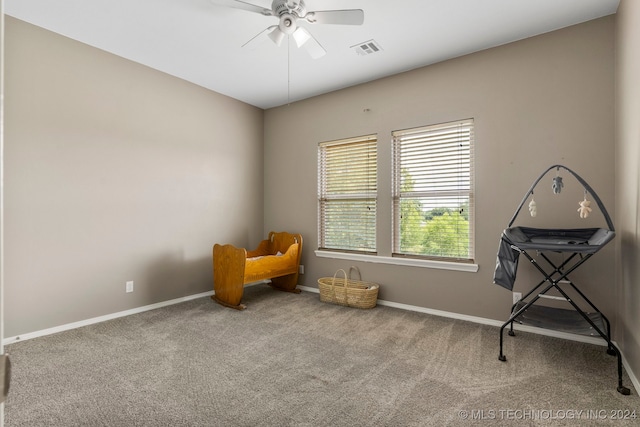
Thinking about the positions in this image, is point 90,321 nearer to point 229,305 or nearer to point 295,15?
point 229,305

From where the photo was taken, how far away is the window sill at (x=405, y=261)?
11.0 feet

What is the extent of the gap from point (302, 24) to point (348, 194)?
2030 millimetres

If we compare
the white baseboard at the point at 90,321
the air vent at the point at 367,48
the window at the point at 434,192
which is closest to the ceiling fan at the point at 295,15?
the air vent at the point at 367,48

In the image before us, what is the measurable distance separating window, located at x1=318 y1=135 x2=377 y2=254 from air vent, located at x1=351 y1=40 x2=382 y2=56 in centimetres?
99

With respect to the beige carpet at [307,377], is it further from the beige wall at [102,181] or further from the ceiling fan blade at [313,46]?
the ceiling fan blade at [313,46]

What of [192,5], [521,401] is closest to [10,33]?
[192,5]

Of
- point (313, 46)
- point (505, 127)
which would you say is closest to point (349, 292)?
point (505, 127)

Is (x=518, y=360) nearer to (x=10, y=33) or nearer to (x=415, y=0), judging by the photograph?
(x=415, y=0)

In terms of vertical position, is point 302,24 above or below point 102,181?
above

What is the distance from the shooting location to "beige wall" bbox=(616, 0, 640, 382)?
2.14 m

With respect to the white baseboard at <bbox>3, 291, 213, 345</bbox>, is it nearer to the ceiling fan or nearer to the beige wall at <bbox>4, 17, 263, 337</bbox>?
the beige wall at <bbox>4, 17, 263, 337</bbox>

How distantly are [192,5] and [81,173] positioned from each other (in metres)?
1.85

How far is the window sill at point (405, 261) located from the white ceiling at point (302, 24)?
210cm

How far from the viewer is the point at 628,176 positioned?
233cm
